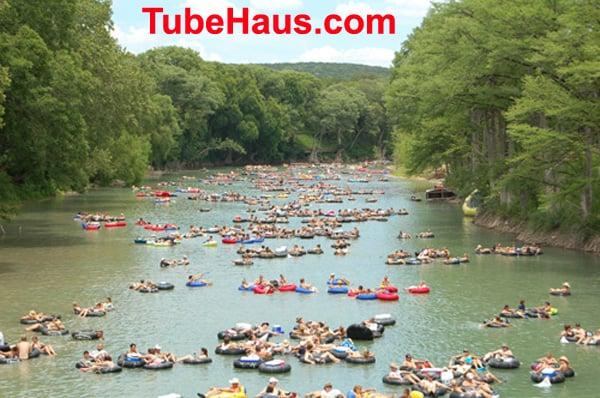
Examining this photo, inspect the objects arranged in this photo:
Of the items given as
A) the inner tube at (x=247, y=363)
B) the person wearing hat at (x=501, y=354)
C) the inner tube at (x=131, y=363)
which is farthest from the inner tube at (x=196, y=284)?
the person wearing hat at (x=501, y=354)

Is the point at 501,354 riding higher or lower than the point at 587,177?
lower

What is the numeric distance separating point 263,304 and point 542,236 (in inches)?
1058

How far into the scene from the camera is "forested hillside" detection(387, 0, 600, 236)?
60875 mm

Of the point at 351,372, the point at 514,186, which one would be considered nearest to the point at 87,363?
the point at 351,372

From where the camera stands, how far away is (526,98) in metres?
64.1

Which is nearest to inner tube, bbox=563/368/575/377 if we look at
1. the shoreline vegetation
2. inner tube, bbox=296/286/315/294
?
inner tube, bbox=296/286/315/294

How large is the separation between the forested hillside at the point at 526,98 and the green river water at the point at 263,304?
402 centimetres

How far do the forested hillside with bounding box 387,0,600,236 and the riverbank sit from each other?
660mm

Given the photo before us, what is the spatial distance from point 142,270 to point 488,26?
28081 millimetres

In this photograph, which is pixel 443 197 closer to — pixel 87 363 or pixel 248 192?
pixel 248 192

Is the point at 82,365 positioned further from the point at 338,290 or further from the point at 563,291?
the point at 563,291

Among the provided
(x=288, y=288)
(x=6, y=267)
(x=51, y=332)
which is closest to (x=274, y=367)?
(x=51, y=332)

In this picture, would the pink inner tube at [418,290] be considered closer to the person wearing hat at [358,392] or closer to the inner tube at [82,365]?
the person wearing hat at [358,392]

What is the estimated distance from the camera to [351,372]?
36.5 m
